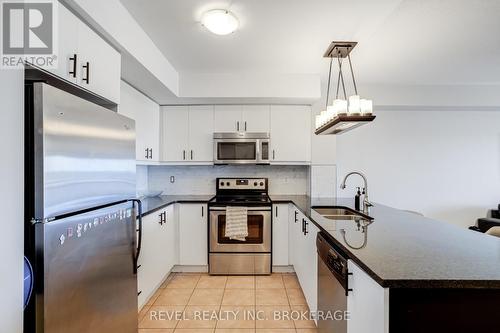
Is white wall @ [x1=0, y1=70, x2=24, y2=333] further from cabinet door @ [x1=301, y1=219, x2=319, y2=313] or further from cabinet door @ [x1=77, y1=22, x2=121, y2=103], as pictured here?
cabinet door @ [x1=301, y1=219, x2=319, y2=313]

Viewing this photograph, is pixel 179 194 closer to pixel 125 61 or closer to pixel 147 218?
pixel 147 218

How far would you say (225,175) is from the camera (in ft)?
12.8

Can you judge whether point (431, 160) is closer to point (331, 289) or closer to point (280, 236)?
point (280, 236)

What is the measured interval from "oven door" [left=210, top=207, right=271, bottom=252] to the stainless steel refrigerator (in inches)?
59.7

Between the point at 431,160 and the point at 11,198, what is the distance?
183 inches

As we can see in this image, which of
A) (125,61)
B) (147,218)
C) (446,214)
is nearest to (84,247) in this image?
(147,218)

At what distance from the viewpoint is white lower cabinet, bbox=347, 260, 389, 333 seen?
99 cm

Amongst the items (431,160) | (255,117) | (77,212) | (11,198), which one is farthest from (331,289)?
(431,160)

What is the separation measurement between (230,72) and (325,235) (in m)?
2.24

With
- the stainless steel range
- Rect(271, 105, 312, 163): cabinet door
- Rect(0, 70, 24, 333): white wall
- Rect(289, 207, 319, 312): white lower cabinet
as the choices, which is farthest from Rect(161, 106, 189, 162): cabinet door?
Rect(0, 70, 24, 333): white wall

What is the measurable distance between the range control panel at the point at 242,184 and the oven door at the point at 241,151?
0.37 metres

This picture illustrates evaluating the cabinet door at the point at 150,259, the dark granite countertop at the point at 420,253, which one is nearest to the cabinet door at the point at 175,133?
the cabinet door at the point at 150,259

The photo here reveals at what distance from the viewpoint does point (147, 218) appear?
8.23ft

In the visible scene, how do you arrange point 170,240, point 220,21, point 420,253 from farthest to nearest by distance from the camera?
point 170,240 < point 220,21 < point 420,253
